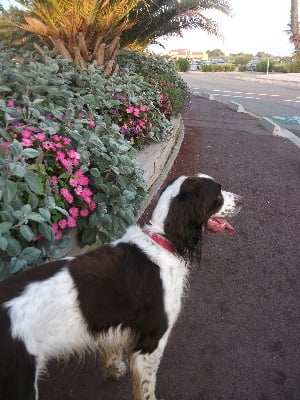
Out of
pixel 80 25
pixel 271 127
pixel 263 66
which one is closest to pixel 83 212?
pixel 80 25

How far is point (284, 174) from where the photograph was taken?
7.14 meters

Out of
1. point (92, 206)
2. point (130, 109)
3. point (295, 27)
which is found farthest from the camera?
point (295, 27)

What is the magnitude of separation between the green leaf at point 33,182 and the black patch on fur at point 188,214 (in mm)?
881

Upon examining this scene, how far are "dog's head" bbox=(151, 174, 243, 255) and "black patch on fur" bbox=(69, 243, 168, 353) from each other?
21 cm

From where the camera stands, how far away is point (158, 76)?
1016cm

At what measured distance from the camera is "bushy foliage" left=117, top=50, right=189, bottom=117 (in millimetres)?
8814

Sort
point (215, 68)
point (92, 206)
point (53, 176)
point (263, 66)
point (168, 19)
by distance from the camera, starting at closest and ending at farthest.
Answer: point (53, 176), point (92, 206), point (168, 19), point (263, 66), point (215, 68)

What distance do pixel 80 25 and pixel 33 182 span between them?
5404mm

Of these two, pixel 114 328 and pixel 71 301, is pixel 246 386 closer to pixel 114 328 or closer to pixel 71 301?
pixel 114 328

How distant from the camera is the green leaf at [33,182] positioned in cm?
261

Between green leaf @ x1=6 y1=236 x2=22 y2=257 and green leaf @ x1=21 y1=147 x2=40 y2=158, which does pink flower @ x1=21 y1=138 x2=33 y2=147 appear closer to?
green leaf @ x1=21 y1=147 x2=40 y2=158

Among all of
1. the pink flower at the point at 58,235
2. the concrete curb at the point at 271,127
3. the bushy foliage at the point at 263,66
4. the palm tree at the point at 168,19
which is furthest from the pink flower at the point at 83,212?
the bushy foliage at the point at 263,66

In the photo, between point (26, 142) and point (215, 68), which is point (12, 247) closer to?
point (26, 142)

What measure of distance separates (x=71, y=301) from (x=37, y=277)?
0.20m
